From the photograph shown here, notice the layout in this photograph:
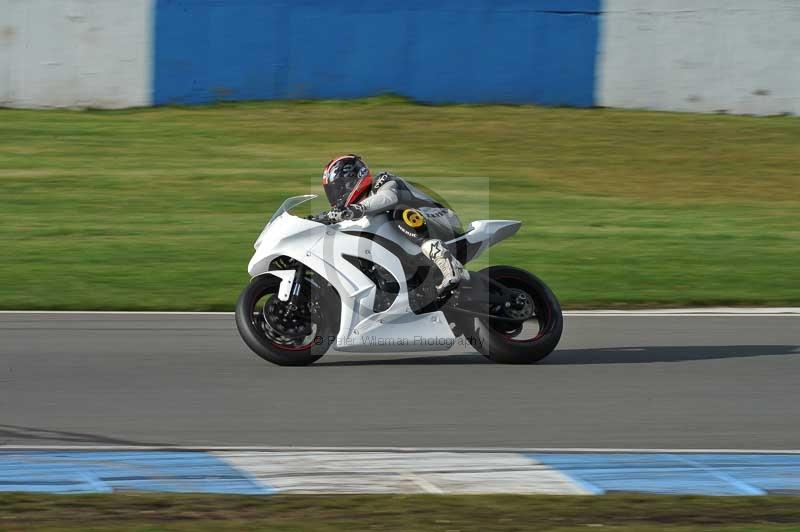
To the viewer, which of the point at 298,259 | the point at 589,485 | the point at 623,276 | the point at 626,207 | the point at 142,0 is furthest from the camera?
the point at 142,0

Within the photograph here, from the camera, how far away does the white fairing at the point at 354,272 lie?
29.2 feet

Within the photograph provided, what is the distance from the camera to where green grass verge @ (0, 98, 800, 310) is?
12875mm

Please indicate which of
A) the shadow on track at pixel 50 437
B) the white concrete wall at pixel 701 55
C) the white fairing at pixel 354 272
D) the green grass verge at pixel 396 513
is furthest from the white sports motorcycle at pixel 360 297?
the white concrete wall at pixel 701 55

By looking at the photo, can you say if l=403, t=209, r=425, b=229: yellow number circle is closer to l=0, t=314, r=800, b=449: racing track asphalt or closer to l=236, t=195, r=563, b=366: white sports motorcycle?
l=236, t=195, r=563, b=366: white sports motorcycle

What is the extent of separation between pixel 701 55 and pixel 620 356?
1400 centimetres

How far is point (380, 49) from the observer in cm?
2239

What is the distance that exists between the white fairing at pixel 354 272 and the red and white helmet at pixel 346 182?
0.18m

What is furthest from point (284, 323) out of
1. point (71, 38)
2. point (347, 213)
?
point (71, 38)

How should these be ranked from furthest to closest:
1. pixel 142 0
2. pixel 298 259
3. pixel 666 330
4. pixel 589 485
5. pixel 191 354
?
pixel 142 0 < pixel 666 330 < pixel 191 354 < pixel 298 259 < pixel 589 485

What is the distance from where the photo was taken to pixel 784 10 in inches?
896

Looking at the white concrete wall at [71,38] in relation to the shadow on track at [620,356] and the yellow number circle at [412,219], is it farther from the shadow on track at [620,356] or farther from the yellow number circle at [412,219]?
the yellow number circle at [412,219]

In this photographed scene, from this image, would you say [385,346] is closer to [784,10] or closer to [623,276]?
[623,276]

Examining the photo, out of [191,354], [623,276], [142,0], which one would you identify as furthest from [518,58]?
[191,354]

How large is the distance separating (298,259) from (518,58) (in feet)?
47.3
